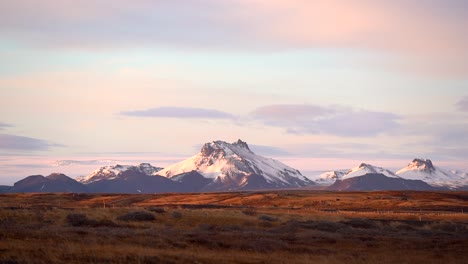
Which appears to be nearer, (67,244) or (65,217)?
(67,244)

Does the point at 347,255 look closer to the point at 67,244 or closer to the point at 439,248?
the point at 439,248

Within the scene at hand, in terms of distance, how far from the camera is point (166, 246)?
118 ft

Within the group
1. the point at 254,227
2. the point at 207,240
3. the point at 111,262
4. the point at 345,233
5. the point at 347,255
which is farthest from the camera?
the point at 254,227

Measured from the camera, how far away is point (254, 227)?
184ft

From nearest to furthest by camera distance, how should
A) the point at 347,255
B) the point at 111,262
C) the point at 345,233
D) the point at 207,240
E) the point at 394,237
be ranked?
the point at 111,262 → the point at 347,255 → the point at 207,240 → the point at 394,237 → the point at 345,233

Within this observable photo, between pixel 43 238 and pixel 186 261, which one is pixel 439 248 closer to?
pixel 186 261

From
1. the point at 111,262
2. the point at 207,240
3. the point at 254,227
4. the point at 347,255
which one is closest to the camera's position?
the point at 111,262

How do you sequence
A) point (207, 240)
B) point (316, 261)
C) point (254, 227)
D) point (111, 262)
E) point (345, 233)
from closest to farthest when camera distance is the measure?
point (111, 262)
point (316, 261)
point (207, 240)
point (345, 233)
point (254, 227)

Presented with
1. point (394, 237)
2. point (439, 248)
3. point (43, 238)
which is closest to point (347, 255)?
point (439, 248)

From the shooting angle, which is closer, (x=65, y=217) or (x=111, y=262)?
(x=111, y=262)

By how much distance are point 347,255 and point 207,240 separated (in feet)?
32.6

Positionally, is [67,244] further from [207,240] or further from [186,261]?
[207,240]

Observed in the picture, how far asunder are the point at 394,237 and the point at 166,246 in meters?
21.4

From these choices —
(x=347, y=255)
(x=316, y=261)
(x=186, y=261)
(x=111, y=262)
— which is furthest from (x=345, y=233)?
(x=111, y=262)
